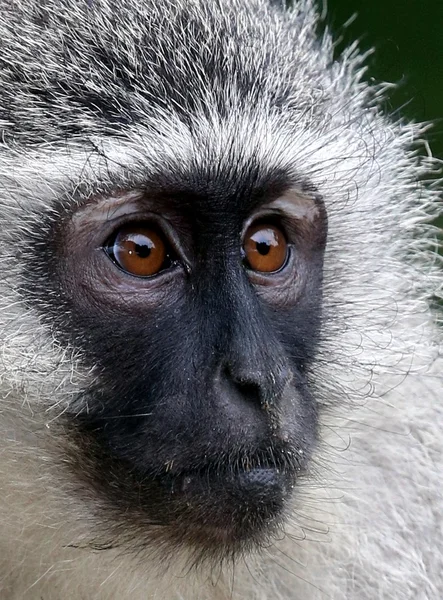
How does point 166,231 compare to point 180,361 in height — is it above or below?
above

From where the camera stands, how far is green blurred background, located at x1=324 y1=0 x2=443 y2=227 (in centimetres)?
375

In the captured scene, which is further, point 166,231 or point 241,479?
point 166,231

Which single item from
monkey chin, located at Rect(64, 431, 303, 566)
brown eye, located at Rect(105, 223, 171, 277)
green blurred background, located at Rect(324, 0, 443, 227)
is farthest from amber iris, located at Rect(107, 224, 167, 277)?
green blurred background, located at Rect(324, 0, 443, 227)

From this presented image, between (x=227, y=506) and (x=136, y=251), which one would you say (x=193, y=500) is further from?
(x=136, y=251)

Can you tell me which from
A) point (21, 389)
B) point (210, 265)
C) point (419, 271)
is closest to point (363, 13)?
point (419, 271)

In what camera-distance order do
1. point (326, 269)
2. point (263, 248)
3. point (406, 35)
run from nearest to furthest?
point (263, 248) < point (326, 269) < point (406, 35)

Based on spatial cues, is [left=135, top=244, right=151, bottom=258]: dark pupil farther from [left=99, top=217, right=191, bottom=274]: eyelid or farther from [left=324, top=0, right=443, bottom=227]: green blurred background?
[left=324, top=0, right=443, bottom=227]: green blurred background

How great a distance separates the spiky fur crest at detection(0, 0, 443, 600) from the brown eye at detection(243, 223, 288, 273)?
0.15 metres

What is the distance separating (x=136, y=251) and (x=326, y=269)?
Answer: 1.89 ft

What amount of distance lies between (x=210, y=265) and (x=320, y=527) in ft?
2.48

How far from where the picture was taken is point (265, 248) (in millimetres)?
2436

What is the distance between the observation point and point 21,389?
2.27m

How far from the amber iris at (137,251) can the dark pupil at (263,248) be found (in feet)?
0.77

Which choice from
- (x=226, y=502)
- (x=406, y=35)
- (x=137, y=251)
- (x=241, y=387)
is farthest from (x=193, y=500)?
(x=406, y=35)
